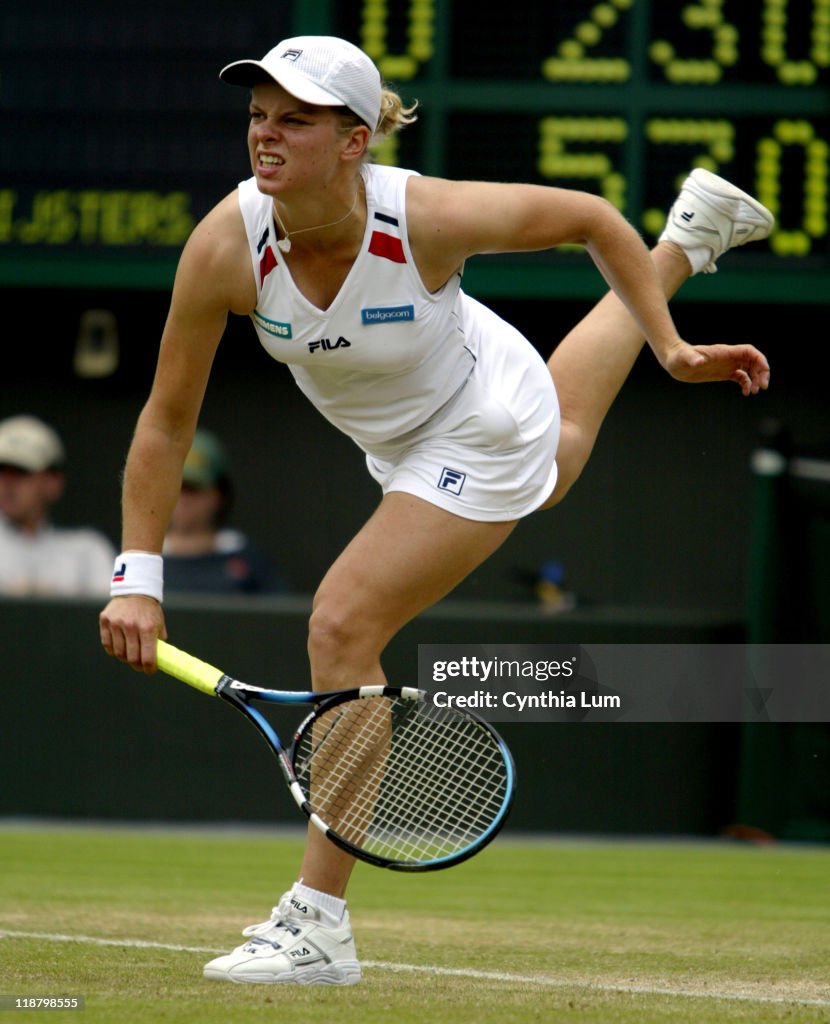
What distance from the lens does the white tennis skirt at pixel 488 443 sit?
14.4 ft

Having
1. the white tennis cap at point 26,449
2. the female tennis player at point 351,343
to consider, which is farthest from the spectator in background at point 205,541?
the female tennis player at point 351,343

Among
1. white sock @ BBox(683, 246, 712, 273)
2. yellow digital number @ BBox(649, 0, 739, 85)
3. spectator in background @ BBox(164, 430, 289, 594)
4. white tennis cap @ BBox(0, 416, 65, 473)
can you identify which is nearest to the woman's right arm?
white sock @ BBox(683, 246, 712, 273)

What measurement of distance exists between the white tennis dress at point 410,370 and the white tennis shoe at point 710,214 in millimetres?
830

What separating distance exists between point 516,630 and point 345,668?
4357 millimetres

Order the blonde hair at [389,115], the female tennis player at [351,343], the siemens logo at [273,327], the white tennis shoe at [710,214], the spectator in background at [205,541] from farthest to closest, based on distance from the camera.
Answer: the spectator in background at [205,541], the white tennis shoe at [710,214], the blonde hair at [389,115], the siemens logo at [273,327], the female tennis player at [351,343]

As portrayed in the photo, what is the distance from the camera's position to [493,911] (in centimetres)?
606

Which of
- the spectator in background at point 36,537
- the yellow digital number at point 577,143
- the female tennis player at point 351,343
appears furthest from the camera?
the spectator in background at point 36,537

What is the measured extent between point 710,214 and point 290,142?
1.69 metres

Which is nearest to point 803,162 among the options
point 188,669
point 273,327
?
point 273,327

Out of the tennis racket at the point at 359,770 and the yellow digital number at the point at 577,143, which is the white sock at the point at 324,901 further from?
the yellow digital number at the point at 577,143

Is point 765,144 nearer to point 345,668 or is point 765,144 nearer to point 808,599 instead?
point 808,599

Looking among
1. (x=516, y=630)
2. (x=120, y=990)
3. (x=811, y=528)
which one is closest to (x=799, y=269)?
(x=811, y=528)
